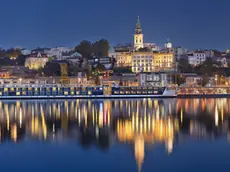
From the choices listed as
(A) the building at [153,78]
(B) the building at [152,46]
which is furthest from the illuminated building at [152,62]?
(A) the building at [153,78]

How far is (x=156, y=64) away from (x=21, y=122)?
26.9 m

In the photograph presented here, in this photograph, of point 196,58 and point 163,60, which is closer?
point 163,60

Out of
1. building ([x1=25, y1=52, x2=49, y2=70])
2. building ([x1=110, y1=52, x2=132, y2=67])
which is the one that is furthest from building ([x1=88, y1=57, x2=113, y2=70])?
building ([x1=25, y1=52, x2=49, y2=70])

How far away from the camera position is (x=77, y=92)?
2673cm

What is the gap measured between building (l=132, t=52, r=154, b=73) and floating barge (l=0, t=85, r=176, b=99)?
1233 cm

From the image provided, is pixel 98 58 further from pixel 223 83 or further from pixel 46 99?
pixel 46 99

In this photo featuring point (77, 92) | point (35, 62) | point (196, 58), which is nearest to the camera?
point (77, 92)

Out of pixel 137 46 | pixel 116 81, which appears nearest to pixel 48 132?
pixel 116 81

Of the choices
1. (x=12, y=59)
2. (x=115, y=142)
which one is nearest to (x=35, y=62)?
(x=12, y=59)

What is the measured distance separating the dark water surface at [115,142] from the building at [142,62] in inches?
915

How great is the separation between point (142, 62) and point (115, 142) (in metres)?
29.0

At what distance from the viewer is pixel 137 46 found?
45.0 m

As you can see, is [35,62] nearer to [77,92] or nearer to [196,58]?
[196,58]

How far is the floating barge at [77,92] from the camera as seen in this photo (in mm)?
26406
